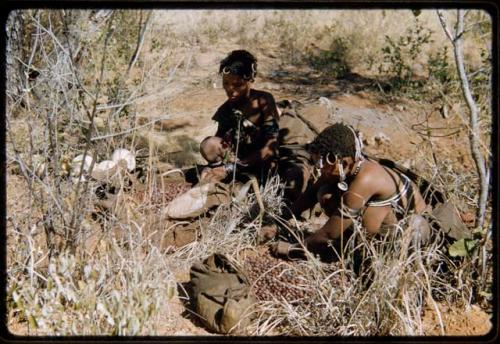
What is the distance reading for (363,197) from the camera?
120 inches

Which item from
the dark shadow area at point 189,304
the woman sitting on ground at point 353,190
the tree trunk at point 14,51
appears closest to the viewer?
the dark shadow area at point 189,304

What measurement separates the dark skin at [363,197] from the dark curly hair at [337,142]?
6 centimetres

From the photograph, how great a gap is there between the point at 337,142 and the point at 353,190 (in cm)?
27

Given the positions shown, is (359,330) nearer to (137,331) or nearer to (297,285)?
(297,285)

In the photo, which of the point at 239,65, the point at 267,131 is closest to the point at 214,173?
the point at 267,131

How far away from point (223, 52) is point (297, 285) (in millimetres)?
6007

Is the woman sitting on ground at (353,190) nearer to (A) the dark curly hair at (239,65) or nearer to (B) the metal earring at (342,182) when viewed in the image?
(B) the metal earring at (342,182)

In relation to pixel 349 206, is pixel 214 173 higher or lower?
lower

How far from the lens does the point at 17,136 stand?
3967 millimetres

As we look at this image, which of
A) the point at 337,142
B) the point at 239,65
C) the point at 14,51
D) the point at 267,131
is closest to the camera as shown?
the point at 337,142

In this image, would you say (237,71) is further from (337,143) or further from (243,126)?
(337,143)

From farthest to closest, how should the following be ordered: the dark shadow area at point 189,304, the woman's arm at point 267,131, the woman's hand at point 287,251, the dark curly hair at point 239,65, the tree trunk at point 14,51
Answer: the woman's arm at point 267,131 → the dark curly hair at point 239,65 → the tree trunk at point 14,51 → the woman's hand at point 287,251 → the dark shadow area at point 189,304

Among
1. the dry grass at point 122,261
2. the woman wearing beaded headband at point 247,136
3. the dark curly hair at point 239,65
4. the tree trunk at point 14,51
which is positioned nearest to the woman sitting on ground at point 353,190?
the dry grass at point 122,261

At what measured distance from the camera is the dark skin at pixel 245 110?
160 inches
